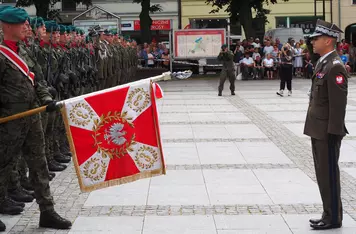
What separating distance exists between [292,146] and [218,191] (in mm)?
3583

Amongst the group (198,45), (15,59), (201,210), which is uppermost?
(198,45)

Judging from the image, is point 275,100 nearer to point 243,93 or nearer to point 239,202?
point 243,93

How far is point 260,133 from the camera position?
1284cm

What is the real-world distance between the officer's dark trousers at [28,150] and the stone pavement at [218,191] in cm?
36

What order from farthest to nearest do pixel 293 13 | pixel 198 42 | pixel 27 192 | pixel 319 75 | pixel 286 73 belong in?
pixel 293 13 → pixel 198 42 → pixel 286 73 → pixel 27 192 → pixel 319 75

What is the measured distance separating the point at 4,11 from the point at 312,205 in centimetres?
360

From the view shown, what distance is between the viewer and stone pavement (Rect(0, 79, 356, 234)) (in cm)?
651

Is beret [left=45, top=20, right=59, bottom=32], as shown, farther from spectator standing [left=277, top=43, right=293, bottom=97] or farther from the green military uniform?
the green military uniform

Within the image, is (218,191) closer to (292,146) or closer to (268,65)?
(292,146)

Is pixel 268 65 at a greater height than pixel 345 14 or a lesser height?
lesser

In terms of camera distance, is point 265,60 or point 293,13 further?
point 293,13

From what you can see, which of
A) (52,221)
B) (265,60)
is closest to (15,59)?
(52,221)

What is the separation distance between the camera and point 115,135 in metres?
6.43

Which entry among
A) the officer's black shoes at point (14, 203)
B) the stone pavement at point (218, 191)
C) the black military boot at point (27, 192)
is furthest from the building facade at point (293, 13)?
the officer's black shoes at point (14, 203)
